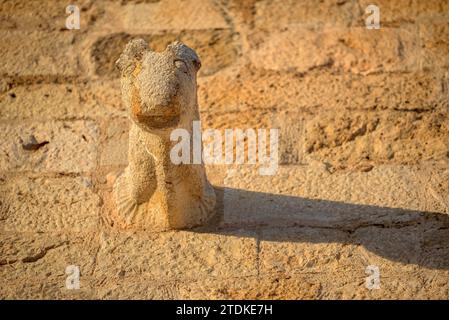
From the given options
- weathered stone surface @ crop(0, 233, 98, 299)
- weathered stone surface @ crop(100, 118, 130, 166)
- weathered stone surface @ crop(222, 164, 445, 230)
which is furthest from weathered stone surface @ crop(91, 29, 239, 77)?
weathered stone surface @ crop(0, 233, 98, 299)

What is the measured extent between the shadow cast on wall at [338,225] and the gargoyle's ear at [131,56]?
2.20 feet

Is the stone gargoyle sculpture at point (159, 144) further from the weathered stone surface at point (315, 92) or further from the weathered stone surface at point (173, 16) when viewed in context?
the weathered stone surface at point (173, 16)

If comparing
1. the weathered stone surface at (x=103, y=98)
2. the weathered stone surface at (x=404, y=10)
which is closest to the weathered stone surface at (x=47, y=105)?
the weathered stone surface at (x=103, y=98)

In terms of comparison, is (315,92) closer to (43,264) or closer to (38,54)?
(38,54)

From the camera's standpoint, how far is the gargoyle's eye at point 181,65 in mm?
3020

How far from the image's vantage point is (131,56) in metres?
3.05

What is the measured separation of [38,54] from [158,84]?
148cm

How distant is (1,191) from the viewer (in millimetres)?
3664

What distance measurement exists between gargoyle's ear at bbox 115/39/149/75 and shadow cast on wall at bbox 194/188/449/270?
670 mm

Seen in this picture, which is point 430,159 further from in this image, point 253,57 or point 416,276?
point 253,57

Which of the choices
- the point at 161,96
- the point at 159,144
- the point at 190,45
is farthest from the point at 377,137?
the point at 161,96

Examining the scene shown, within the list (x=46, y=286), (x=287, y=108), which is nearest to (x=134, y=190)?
(x=46, y=286)
